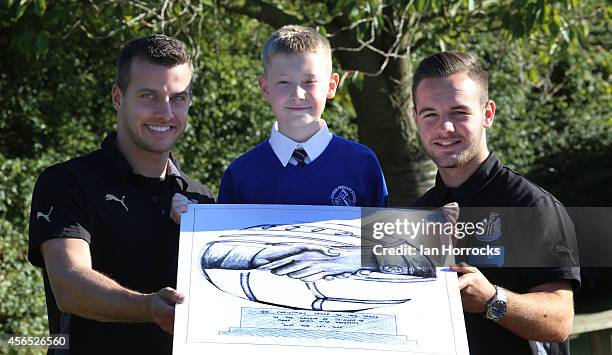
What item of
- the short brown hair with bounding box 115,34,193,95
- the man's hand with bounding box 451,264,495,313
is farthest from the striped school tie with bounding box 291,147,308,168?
the man's hand with bounding box 451,264,495,313

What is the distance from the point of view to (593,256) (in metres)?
9.78

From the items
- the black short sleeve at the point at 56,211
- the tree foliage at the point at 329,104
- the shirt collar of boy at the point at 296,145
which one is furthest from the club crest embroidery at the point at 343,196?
the tree foliage at the point at 329,104

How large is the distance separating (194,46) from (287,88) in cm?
470

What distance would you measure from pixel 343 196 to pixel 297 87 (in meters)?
0.47

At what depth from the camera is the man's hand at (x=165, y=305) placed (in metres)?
2.77

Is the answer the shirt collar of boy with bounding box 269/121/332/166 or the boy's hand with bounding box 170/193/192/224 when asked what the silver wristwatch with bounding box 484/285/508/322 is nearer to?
the shirt collar of boy with bounding box 269/121/332/166

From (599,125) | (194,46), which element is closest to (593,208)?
(599,125)

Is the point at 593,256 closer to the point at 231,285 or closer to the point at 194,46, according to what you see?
the point at 194,46

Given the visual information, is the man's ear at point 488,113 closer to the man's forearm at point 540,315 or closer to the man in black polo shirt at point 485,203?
the man in black polo shirt at point 485,203

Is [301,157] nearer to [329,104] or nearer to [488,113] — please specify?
[488,113]

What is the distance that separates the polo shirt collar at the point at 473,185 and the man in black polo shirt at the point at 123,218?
1.02 meters

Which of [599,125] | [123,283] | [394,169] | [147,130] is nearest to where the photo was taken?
[123,283]

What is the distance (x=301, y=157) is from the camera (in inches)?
137

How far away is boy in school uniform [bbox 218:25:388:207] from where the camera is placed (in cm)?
344
